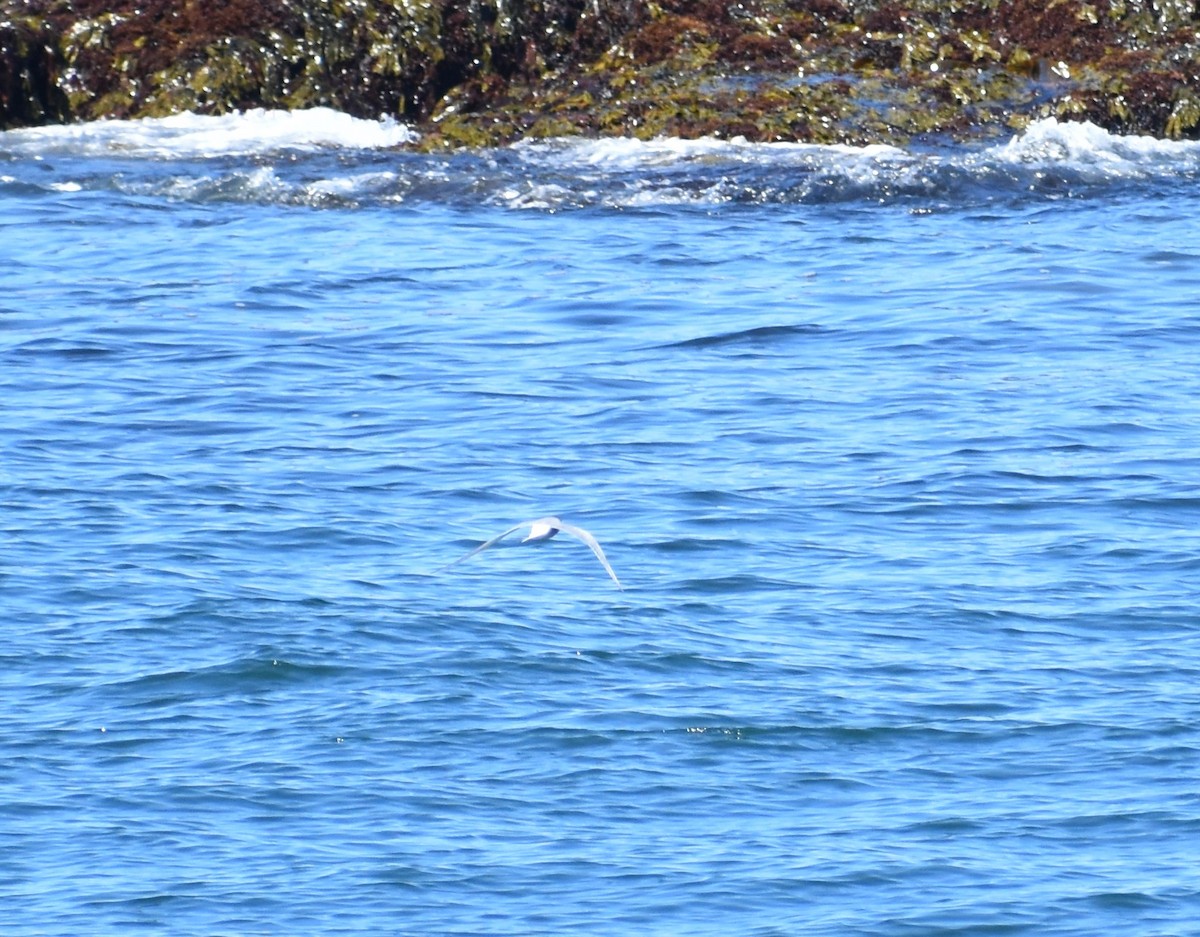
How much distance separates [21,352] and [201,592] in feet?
16.7

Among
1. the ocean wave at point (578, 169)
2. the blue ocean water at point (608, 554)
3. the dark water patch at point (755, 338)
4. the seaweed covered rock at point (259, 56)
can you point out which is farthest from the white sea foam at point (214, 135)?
the dark water patch at point (755, 338)

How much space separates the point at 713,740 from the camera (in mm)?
8664

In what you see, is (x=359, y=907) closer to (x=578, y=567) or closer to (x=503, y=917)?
(x=503, y=917)

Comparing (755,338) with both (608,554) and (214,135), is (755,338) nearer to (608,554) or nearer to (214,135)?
(608,554)

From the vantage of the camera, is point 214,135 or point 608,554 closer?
point 608,554

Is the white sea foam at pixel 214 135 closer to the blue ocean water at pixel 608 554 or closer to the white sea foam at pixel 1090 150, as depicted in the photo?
the blue ocean water at pixel 608 554

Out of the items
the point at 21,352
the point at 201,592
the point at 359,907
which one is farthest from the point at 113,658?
the point at 21,352

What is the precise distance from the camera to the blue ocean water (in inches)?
303

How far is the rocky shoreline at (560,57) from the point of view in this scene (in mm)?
20328

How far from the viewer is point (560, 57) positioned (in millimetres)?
21391

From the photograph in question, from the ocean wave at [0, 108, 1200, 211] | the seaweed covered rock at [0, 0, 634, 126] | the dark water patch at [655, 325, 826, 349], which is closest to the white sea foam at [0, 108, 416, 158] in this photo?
the ocean wave at [0, 108, 1200, 211]

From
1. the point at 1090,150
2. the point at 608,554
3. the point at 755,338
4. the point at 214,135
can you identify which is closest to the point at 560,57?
the point at 214,135

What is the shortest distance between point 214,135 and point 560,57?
11.7 feet

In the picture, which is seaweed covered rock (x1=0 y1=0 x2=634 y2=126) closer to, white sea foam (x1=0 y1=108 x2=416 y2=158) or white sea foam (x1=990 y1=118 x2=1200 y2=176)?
white sea foam (x1=0 y1=108 x2=416 y2=158)
